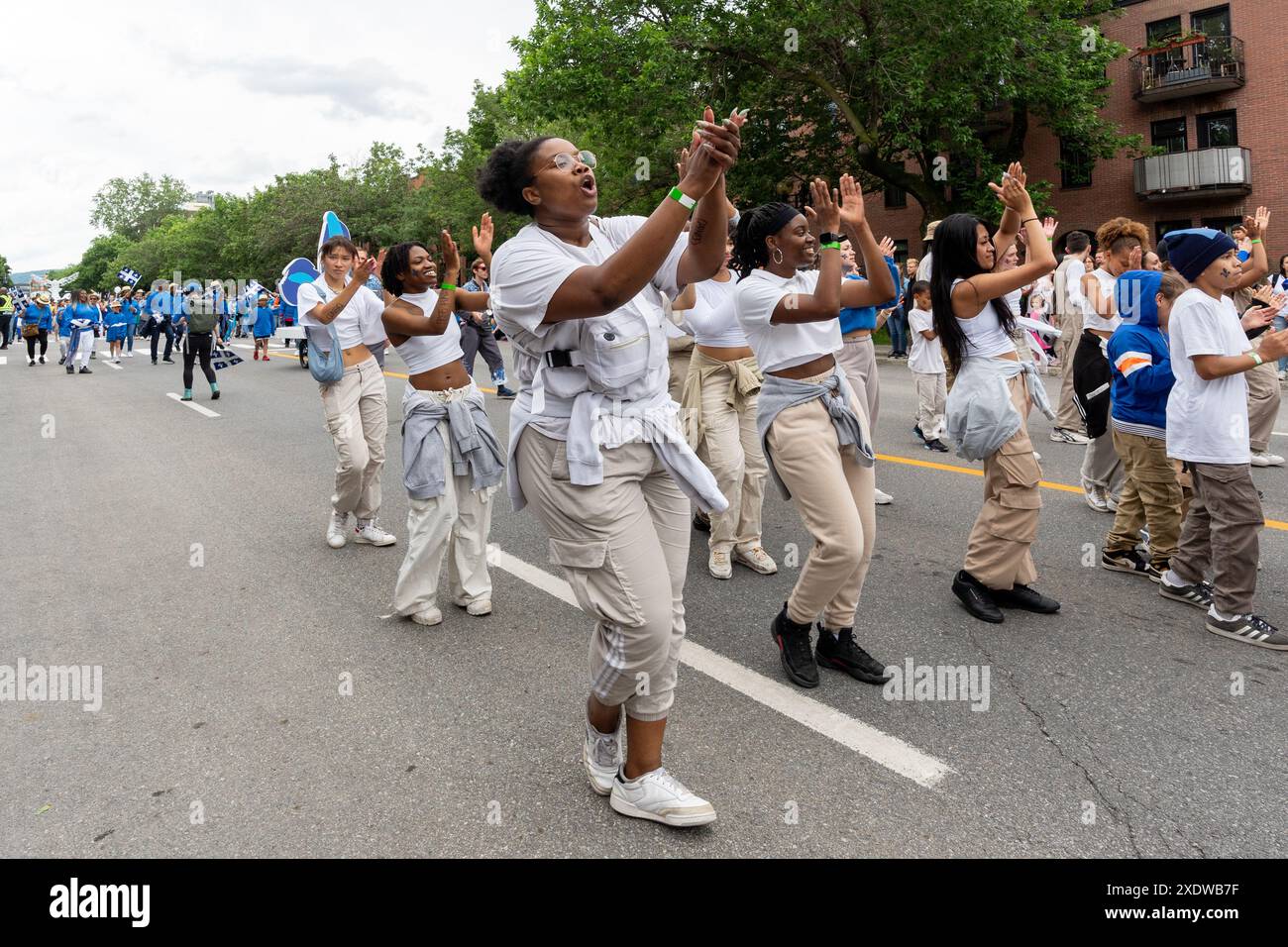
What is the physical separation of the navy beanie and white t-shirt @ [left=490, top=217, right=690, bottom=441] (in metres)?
2.74

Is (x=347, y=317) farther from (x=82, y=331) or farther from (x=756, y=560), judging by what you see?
(x=82, y=331)

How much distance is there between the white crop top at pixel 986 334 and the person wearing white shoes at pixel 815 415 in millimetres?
705

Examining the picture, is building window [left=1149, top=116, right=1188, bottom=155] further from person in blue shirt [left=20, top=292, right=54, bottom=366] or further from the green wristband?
Result: the green wristband

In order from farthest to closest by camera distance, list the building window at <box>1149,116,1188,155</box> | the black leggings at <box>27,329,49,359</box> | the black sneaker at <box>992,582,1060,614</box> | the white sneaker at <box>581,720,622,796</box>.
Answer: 1. the building window at <box>1149,116,1188,155</box>
2. the black leggings at <box>27,329,49,359</box>
3. the black sneaker at <box>992,582,1060,614</box>
4. the white sneaker at <box>581,720,622,796</box>

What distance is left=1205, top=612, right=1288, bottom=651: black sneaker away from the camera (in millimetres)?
4125

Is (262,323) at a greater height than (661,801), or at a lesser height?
greater

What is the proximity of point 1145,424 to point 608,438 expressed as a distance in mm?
3599

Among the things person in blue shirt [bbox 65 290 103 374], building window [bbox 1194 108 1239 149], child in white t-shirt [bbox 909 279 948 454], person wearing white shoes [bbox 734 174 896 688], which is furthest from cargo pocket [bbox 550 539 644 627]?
building window [bbox 1194 108 1239 149]

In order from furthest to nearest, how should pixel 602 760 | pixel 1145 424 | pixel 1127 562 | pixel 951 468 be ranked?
pixel 951 468
pixel 1127 562
pixel 1145 424
pixel 602 760

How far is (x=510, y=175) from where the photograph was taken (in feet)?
9.38

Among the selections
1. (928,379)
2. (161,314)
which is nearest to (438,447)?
(928,379)

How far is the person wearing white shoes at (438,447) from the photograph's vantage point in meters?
4.75

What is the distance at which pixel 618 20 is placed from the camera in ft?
78.4
